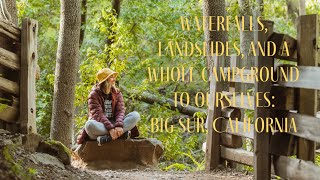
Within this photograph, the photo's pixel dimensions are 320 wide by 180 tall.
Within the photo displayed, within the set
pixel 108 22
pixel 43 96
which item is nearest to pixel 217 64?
pixel 108 22

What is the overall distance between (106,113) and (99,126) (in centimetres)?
28

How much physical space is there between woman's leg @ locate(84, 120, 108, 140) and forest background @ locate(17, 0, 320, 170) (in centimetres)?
410

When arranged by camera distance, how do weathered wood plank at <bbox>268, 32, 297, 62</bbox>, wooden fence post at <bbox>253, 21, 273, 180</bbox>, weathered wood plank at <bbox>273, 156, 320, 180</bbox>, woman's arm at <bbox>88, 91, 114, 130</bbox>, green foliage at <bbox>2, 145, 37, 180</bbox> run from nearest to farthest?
green foliage at <bbox>2, 145, 37, 180</bbox>
weathered wood plank at <bbox>273, 156, 320, 180</bbox>
weathered wood plank at <bbox>268, 32, 297, 62</bbox>
wooden fence post at <bbox>253, 21, 273, 180</bbox>
woman's arm at <bbox>88, 91, 114, 130</bbox>

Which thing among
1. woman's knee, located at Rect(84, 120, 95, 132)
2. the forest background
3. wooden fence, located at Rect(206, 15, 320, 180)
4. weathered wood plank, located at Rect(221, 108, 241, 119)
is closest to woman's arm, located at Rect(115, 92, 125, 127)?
woman's knee, located at Rect(84, 120, 95, 132)

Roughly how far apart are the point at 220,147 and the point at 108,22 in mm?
6537

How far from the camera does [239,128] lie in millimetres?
7461

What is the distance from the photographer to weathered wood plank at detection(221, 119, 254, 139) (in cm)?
712

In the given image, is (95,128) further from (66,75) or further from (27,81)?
(27,81)

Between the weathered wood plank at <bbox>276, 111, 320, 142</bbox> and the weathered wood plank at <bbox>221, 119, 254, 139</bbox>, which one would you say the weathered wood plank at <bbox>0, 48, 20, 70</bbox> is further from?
the weathered wood plank at <bbox>276, 111, 320, 142</bbox>

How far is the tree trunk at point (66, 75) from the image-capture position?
10.0 meters

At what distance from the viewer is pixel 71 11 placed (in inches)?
397

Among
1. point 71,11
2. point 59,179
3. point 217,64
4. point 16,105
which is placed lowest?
point 59,179

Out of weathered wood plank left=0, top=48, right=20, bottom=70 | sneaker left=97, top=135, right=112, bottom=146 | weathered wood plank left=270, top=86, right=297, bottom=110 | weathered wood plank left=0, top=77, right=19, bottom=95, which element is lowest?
sneaker left=97, top=135, right=112, bottom=146

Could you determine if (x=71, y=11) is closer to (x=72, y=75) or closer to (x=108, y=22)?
(x=72, y=75)
